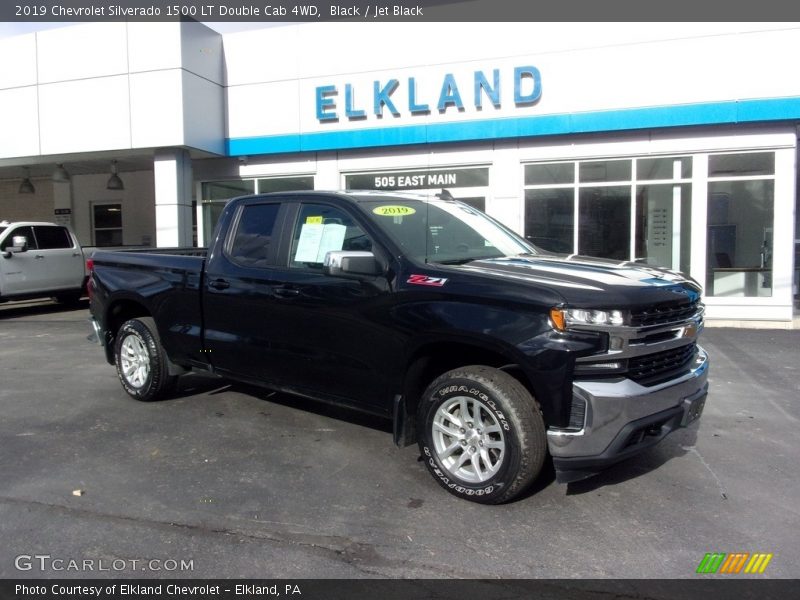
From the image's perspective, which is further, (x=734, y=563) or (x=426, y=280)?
(x=426, y=280)

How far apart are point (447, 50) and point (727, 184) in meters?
5.63

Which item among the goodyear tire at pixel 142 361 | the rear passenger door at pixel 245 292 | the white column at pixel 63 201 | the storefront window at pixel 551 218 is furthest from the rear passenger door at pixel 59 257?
the rear passenger door at pixel 245 292

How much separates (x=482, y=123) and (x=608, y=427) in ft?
31.5

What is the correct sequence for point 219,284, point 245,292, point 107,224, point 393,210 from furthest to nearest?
point 107,224, point 219,284, point 245,292, point 393,210

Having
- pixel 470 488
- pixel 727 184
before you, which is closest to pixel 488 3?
pixel 727 184

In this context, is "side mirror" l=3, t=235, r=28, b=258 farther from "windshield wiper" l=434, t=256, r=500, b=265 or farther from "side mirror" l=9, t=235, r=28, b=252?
"windshield wiper" l=434, t=256, r=500, b=265

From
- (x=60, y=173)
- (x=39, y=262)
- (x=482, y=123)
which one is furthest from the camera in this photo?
(x=60, y=173)

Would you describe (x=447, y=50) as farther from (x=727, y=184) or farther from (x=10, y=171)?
(x=10, y=171)

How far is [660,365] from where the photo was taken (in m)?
3.84

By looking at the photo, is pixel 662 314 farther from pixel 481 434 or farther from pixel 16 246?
pixel 16 246

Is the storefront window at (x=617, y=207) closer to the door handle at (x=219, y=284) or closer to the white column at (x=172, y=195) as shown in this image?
the white column at (x=172, y=195)

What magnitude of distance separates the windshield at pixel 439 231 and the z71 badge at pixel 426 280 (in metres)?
0.20

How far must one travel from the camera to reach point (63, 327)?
1163 cm

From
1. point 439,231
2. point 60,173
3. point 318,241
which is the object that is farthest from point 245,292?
point 60,173
